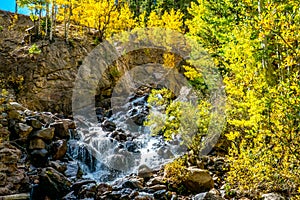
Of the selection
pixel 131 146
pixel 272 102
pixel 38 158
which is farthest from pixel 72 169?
pixel 272 102

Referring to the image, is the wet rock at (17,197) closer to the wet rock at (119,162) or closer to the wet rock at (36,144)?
the wet rock at (36,144)

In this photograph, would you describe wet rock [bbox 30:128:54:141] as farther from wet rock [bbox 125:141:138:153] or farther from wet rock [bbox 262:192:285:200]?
wet rock [bbox 262:192:285:200]

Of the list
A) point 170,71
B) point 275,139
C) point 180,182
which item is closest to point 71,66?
point 170,71

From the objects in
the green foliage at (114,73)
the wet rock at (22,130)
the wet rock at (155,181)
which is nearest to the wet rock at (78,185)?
the wet rock at (155,181)

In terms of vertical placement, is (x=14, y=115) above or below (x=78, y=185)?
Answer: above

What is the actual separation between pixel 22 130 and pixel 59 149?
5.28 ft

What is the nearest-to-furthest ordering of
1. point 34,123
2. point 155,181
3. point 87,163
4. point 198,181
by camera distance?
point 198,181 < point 155,181 < point 34,123 < point 87,163

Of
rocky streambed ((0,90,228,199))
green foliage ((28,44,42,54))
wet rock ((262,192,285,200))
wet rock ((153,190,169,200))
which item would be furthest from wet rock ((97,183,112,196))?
green foliage ((28,44,42,54))

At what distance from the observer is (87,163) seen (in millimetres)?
12875

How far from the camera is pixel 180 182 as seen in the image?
10086 mm

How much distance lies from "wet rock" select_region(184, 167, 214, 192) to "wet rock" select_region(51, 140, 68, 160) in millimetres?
5216

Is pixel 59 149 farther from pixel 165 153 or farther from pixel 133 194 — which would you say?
pixel 165 153

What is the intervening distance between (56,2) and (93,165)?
39.3ft

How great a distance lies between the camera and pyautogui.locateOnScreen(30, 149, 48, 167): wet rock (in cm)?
1128
